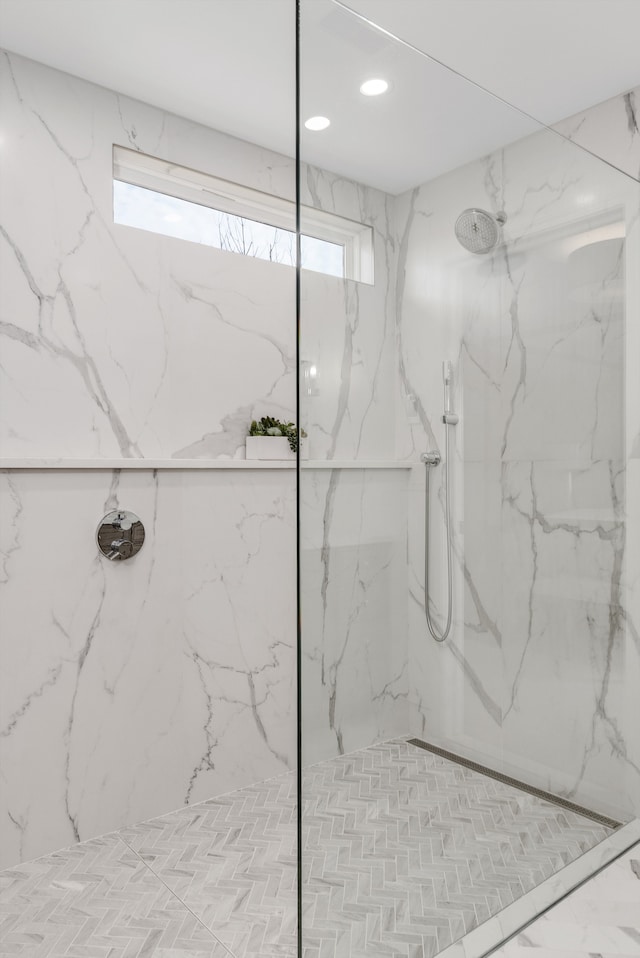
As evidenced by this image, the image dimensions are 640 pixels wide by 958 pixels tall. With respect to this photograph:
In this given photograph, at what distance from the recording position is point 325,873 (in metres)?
1.40

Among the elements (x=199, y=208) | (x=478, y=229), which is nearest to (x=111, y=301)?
(x=199, y=208)

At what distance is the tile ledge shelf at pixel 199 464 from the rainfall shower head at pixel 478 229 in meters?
0.57

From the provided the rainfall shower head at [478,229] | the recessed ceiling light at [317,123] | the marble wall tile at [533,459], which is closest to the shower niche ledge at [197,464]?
the marble wall tile at [533,459]

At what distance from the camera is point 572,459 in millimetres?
1977

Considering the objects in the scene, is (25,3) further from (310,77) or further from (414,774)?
(414,774)

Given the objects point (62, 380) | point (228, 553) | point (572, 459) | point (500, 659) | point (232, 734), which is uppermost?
point (62, 380)

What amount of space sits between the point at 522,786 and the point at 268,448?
146cm

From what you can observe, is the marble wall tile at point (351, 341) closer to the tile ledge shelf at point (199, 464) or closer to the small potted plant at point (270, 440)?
the tile ledge shelf at point (199, 464)

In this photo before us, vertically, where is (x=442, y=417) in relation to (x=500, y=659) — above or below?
above

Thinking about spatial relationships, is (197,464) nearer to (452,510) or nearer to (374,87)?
(452,510)

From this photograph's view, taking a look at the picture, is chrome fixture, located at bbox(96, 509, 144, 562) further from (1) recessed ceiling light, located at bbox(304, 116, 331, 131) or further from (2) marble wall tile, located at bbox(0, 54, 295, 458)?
(1) recessed ceiling light, located at bbox(304, 116, 331, 131)

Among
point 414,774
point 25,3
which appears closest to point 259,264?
point 25,3

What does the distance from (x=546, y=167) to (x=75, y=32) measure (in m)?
1.43

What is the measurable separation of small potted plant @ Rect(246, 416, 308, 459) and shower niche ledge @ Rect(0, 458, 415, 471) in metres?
0.02
